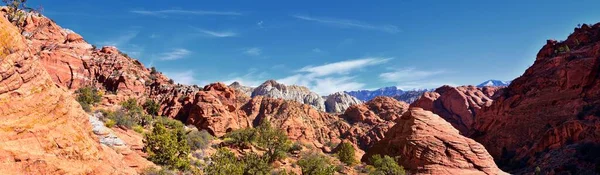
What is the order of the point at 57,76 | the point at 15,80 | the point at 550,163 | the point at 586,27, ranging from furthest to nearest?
1. the point at 586,27
2. the point at 57,76
3. the point at 550,163
4. the point at 15,80

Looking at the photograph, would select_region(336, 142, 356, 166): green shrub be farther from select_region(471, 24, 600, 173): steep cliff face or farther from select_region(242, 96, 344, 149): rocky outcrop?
select_region(242, 96, 344, 149): rocky outcrop

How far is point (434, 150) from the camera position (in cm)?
3388

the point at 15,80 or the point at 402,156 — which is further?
the point at 402,156

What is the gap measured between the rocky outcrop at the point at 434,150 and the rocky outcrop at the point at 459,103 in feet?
196

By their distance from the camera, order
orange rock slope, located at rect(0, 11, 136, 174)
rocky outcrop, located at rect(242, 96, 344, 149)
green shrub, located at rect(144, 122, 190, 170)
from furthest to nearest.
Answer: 1. rocky outcrop, located at rect(242, 96, 344, 149)
2. green shrub, located at rect(144, 122, 190, 170)
3. orange rock slope, located at rect(0, 11, 136, 174)

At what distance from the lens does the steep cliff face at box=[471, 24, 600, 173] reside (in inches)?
1736

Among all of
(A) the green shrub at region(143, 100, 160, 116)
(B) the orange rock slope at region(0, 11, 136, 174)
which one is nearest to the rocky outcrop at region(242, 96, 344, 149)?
(A) the green shrub at region(143, 100, 160, 116)

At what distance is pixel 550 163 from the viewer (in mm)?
41406

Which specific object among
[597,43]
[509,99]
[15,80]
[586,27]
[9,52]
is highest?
[586,27]

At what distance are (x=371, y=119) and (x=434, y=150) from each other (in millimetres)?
70594

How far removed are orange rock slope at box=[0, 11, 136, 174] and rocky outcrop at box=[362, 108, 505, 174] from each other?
94.2 ft

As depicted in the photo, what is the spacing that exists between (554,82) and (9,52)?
2701 inches

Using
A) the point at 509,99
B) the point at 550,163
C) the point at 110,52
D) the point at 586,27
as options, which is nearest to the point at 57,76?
the point at 110,52

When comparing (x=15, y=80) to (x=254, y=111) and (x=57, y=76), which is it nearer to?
(x=57, y=76)
